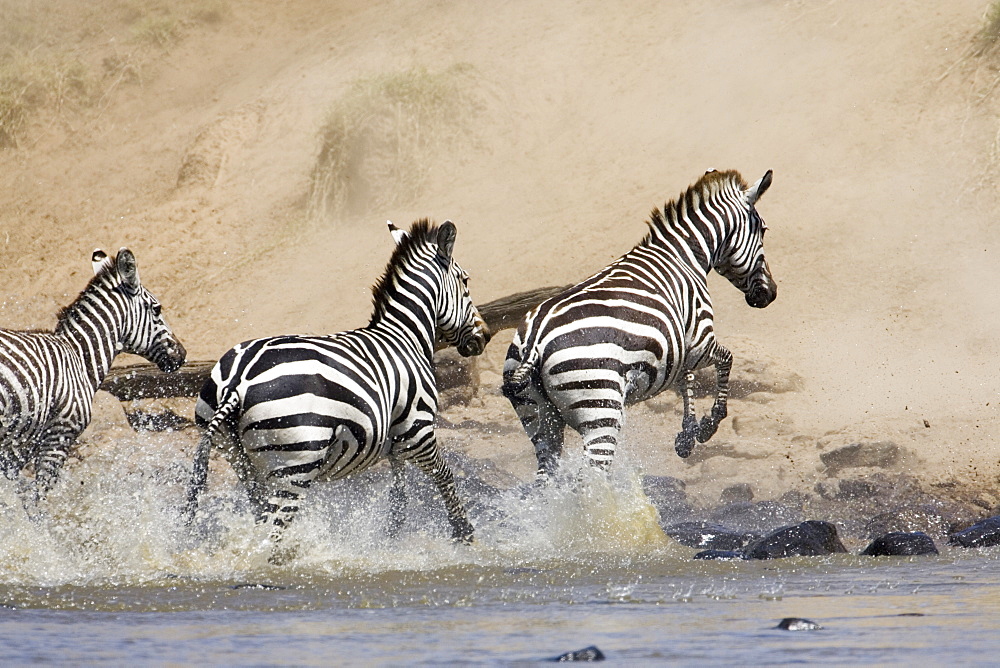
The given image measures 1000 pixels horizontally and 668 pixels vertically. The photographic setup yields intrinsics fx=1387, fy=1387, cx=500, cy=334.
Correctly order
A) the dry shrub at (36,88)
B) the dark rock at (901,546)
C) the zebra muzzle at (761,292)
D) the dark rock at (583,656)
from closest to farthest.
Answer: the dark rock at (583,656)
the dark rock at (901,546)
the zebra muzzle at (761,292)
the dry shrub at (36,88)

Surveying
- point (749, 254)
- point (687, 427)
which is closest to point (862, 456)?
point (749, 254)

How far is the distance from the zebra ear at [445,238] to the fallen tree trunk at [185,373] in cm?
379

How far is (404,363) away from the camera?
735cm

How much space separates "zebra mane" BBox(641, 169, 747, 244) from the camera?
29.0 feet

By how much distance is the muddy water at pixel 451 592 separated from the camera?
4.55 meters

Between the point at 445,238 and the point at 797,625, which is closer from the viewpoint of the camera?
the point at 797,625

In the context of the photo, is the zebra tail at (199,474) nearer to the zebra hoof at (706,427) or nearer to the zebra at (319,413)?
the zebra at (319,413)

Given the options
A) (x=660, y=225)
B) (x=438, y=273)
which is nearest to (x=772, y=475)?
(x=660, y=225)

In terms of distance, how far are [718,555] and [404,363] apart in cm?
201

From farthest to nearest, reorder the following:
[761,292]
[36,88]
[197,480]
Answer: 1. [36,88]
2. [761,292]
3. [197,480]

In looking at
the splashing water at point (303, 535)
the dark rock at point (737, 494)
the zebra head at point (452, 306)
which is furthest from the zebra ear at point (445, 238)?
the dark rock at point (737, 494)

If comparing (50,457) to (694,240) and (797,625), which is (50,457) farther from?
(797,625)

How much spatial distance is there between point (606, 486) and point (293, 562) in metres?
1.92

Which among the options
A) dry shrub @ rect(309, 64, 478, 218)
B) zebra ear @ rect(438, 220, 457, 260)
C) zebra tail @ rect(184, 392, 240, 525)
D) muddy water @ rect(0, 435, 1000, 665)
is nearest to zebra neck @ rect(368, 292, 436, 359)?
zebra ear @ rect(438, 220, 457, 260)
